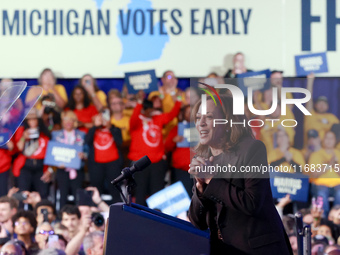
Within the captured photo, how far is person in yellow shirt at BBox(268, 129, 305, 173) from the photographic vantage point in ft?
13.4

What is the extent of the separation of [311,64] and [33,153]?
3192 mm

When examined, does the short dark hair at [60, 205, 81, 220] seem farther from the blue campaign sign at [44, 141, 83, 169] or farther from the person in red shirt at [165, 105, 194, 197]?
the person in red shirt at [165, 105, 194, 197]

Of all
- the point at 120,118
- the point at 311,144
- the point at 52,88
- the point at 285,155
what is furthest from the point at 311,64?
the point at 285,155

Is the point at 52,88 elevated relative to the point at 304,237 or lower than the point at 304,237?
elevated

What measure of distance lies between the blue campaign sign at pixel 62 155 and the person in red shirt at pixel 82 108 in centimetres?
30

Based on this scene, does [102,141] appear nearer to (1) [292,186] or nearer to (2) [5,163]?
(2) [5,163]

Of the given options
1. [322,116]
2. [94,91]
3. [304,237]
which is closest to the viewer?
[304,237]

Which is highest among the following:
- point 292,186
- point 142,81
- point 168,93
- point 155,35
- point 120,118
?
point 155,35

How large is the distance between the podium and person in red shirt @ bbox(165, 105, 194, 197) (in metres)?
4.35

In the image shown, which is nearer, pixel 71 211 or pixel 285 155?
pixel 285 155

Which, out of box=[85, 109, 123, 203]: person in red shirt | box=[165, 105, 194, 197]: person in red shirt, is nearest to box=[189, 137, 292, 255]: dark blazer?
box=[165, 105, 194, 197]: person in red shirt

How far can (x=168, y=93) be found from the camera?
268 inches

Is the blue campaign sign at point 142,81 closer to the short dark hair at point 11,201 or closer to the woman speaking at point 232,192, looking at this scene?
the short dark hair at point 11,201

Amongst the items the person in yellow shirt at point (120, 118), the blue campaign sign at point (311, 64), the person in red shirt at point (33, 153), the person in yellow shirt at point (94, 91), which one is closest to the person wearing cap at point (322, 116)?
the blue campaign sign at point (311, 64)
